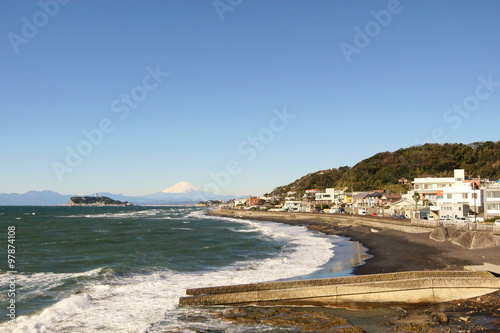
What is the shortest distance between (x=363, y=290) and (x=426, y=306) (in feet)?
7.84

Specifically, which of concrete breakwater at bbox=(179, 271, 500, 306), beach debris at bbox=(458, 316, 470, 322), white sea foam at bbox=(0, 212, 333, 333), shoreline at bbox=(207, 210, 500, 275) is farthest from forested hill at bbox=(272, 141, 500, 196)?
beach debris at bbox=(458, 316, 470, 322)

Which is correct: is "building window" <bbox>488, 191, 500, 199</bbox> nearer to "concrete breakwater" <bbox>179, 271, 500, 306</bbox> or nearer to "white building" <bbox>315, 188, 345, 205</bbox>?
"concrete breakwater" <bbox>179, 271, 500, 306</bbox>

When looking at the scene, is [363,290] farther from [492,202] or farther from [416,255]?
[492,202]

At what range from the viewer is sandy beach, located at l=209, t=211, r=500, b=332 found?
473 inches

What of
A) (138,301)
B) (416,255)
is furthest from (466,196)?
(138,301)

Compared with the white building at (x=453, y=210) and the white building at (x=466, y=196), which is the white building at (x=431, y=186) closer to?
the white building at (x=466, y=196)

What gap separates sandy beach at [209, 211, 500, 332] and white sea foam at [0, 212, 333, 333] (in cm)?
495

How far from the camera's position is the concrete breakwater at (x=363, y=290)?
1480cm

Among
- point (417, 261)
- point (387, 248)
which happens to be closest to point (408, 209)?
point (387, 248)

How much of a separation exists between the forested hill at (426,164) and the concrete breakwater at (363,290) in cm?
9939

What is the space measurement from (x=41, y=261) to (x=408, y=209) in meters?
58.3

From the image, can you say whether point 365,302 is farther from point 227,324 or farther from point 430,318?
point 227,324

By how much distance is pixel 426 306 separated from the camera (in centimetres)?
1440

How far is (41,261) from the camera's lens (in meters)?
29.6
